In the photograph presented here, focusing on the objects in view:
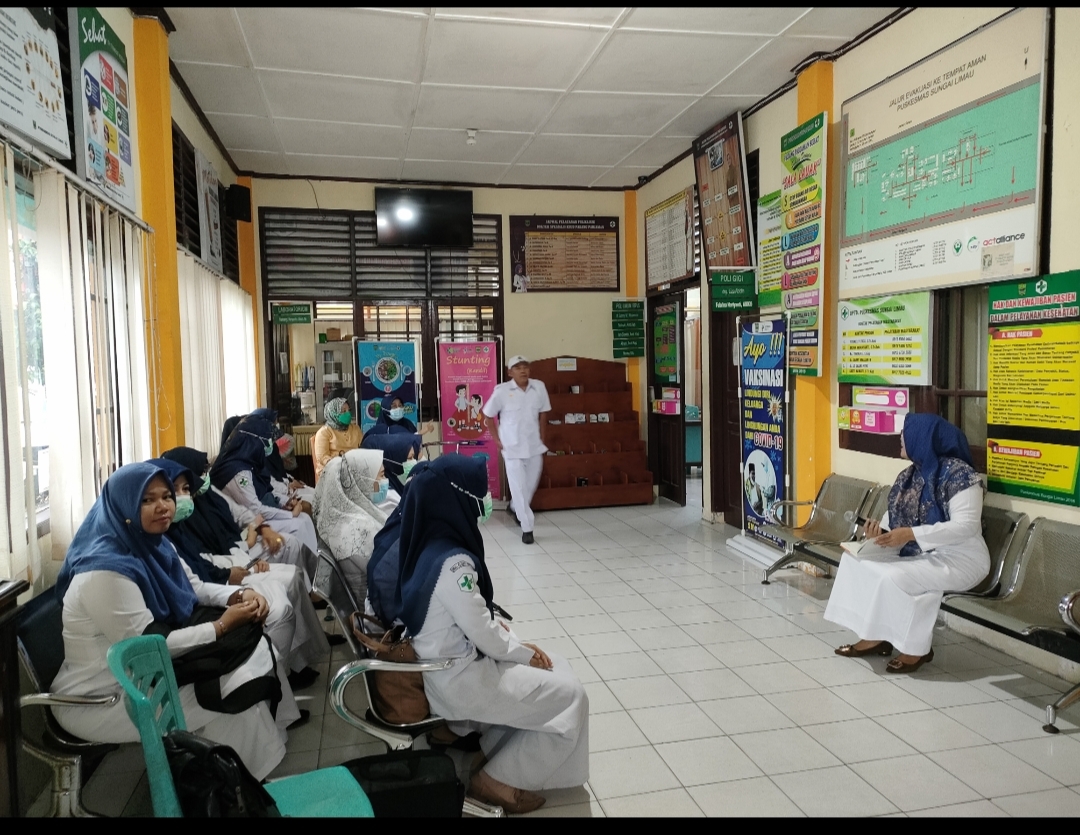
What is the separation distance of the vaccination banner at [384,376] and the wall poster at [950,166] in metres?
4.64

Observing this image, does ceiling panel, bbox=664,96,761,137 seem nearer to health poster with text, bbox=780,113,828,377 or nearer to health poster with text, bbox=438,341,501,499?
health poster with text, bbox=780,113,828,377

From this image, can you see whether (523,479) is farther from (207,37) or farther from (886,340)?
(207,37)

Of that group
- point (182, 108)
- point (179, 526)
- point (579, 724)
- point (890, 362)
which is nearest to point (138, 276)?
point (179, 526)

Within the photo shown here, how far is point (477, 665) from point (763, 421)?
13.2 ft

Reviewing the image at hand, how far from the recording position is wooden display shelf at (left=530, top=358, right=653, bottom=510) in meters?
7.79

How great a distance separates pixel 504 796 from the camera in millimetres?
2523

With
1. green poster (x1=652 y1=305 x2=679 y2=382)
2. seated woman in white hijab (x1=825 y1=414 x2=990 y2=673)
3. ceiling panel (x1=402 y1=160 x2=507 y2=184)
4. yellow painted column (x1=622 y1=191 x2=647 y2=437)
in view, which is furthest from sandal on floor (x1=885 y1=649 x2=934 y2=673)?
ceiling panel (x1=402 y1=160 x2=507 y2=184)

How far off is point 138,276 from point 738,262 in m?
4.42

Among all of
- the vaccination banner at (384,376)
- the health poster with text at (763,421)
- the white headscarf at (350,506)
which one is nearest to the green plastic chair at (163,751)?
the white headscarf at (350,506)

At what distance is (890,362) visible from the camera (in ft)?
14.9

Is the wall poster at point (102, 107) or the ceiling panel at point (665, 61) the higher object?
the ceiling panel at point (665, 61)

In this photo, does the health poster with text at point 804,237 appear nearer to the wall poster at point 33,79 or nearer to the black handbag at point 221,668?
the black handbag at point 221,668

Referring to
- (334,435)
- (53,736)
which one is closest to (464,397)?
(334,435)

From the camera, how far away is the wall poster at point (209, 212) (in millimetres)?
5645
